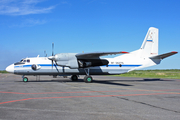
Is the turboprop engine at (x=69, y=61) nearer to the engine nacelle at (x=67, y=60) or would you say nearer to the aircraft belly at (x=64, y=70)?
the engine nacelle at (x=67, y=60)

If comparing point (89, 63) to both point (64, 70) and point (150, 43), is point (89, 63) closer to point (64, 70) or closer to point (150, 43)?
point (64, 70)

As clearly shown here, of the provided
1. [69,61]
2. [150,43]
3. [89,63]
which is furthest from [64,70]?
[150,43]

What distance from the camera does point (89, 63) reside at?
83.5 feet

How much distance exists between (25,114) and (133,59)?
2337 cm

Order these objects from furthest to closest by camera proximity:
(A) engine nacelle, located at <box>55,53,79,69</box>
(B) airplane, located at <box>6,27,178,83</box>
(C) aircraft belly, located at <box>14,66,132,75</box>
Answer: (C) aircraft belly, located at <box>14,66,132,75</box> < (B) airplane, located at <box>6,27,178,83</box> < (A) engine nacelle, located at <box>55,53,79,69</box>

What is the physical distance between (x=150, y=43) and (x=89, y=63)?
1111 centimetres

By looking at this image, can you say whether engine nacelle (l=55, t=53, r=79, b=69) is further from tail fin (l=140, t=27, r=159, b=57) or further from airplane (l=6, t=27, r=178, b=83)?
tail fin (l=140, t=27, r=159, b=57)

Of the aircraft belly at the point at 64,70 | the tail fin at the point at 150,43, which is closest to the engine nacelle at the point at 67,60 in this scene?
the aircraft belly at the point at 64,70

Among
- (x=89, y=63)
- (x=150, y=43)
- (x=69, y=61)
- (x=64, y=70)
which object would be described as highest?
(x=150, y=43)

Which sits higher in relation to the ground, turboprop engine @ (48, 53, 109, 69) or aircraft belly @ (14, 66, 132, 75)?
turboprop engine @ (48, 53, 109, 69)

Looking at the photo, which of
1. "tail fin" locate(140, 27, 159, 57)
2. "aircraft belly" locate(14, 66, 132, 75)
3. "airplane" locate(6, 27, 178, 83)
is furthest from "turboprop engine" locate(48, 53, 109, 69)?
"tail fin" locate(140, 27, 159, 57)

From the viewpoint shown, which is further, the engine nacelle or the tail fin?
the tail fin

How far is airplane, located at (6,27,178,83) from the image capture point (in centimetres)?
2430

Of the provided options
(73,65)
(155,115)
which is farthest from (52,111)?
(73,65)
